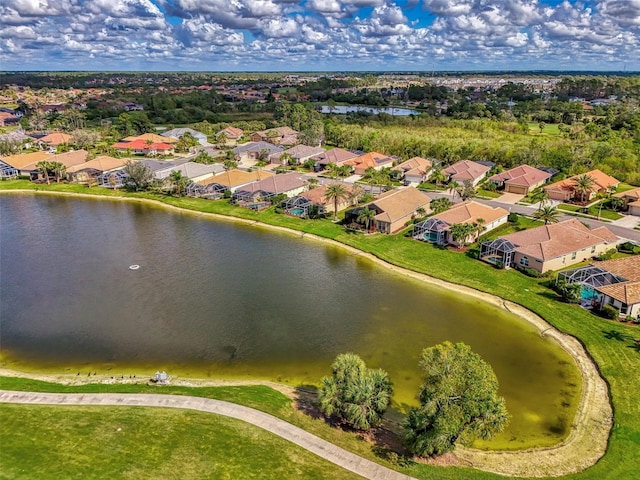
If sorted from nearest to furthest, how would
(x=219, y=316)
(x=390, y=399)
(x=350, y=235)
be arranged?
1. (x=390, y=399)
2. (x=219, y=316)
3. (x=350, y=235)

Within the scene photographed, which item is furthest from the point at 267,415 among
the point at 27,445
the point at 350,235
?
the point at 350,235

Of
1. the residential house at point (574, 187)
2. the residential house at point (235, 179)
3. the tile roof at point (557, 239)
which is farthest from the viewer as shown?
the residential house at point (235, 179)

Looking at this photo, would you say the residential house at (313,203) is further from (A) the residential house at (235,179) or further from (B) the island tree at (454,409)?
(B) the island tree at (454,409)

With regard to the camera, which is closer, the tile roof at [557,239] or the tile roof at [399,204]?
the tile roof at [557,239]

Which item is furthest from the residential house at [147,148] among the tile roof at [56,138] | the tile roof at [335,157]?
the tile roof at [335,157]

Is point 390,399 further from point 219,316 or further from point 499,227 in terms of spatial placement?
point 499,227

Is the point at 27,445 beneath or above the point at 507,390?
above

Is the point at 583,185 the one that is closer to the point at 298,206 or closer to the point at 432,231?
the point at 432,231

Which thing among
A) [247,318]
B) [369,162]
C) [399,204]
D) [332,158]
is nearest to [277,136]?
[332,158]
